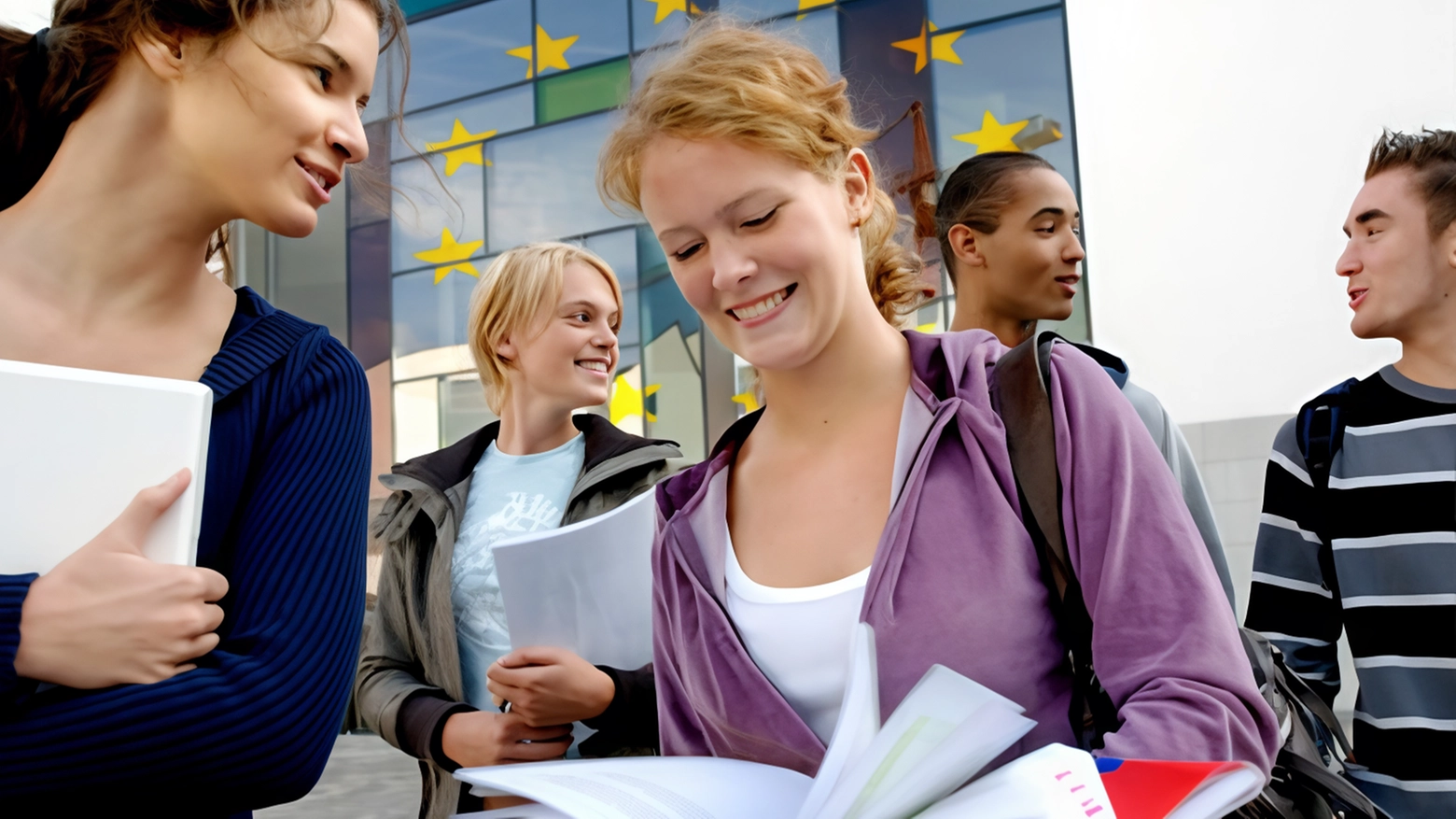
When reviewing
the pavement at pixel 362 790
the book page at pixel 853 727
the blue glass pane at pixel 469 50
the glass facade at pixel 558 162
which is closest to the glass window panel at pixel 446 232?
the glass facade at pixel 558 162

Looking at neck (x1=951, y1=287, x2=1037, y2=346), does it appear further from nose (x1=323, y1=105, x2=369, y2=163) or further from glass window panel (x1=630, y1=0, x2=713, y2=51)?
glass window panel (x1=630, y1=0, x2=713, y2=51)

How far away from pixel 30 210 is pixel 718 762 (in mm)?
884

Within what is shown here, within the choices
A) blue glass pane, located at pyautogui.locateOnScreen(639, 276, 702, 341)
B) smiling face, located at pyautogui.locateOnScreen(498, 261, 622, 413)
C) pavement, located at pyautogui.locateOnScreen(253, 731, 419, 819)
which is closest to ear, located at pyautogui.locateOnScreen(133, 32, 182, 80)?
smiling face, located at pyautogui.locateOnScreen(498, 261, 622, 413)

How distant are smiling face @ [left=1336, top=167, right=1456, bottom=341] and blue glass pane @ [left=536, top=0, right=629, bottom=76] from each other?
21.0ft

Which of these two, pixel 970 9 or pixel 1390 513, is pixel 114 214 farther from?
pixel 970 9

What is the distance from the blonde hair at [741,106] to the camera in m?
1.21

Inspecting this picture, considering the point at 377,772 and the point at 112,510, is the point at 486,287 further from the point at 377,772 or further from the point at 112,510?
the point at 377,772

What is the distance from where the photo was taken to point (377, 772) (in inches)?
253

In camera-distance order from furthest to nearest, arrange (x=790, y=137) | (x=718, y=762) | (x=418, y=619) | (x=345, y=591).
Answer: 1. (x=418, y=619)
2. (x=790, y=137)
3. (x=345, y=591)
4. (x=718, y=762)

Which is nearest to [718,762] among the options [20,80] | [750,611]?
[750,611]

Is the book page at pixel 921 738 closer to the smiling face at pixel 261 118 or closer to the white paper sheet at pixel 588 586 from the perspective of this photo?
the smiling face at pixel 261 118

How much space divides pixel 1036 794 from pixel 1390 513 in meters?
1.69

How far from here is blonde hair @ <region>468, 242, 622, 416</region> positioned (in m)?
2.59

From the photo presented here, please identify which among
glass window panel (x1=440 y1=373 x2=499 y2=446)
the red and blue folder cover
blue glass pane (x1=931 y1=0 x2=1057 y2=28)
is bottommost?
the red and blue folder cover
